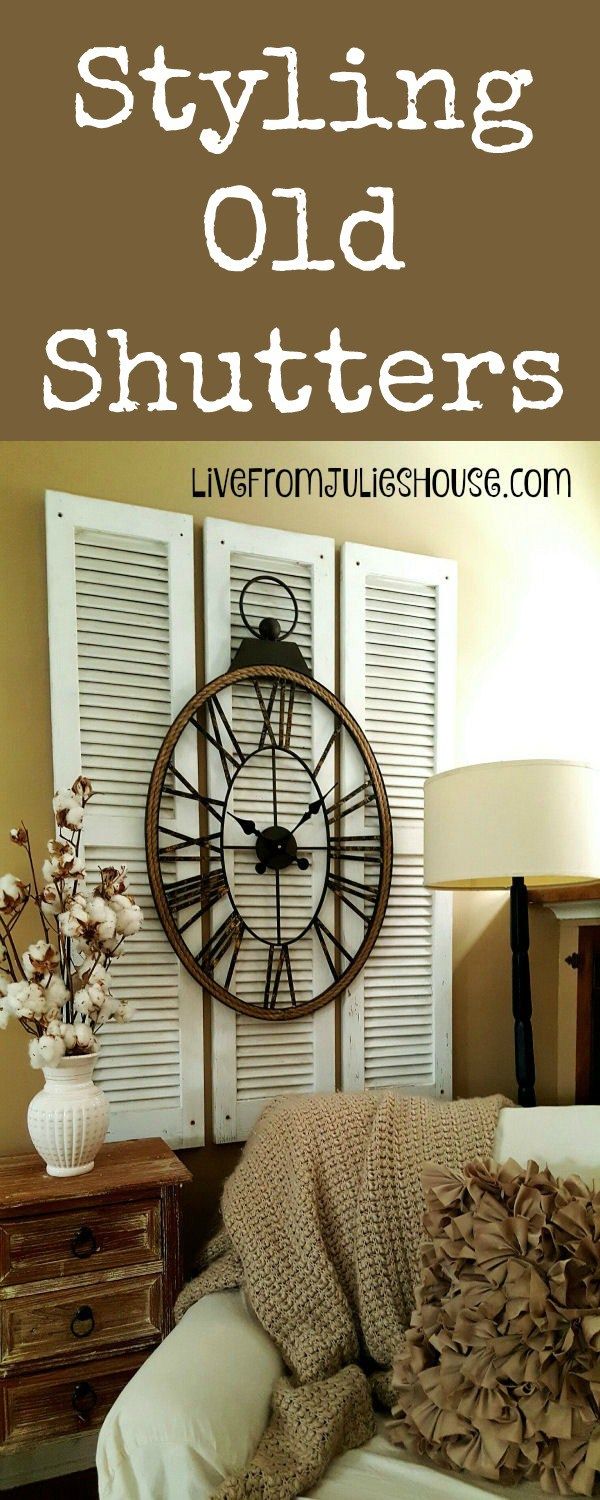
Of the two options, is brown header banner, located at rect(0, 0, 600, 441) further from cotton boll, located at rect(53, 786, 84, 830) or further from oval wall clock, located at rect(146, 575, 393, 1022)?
cotton boll, located at rect(53, 786, 84, 830)

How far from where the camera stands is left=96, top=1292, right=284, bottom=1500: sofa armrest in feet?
4.16

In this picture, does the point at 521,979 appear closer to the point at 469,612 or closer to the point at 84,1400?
the point at 469,612

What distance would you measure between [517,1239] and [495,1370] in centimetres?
17

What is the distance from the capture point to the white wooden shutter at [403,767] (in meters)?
2.30

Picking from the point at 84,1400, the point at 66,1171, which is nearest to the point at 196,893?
the point at 66,1171

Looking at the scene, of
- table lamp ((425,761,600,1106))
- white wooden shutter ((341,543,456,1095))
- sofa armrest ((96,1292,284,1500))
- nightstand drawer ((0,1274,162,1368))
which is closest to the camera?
sofa armrest ((96,1292,284,1500))

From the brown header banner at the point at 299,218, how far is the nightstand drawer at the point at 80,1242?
149cm

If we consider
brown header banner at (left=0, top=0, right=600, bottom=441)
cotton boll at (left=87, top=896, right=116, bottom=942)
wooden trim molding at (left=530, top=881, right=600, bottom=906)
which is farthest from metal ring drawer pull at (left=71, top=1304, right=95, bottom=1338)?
brown header banner at (left=0, top=0, right=600, bottom=441)

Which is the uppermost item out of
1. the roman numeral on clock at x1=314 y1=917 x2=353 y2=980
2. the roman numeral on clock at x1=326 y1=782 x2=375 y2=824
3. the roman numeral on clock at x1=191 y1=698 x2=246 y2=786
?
the roman numeral on clock at x1=191 y1=698 x2=246 y2=786

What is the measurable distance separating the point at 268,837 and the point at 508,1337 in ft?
3.53

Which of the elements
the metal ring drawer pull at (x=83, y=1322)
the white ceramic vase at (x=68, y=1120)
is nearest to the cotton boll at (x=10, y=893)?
the white ceramic vase at (x=68, y=1120)

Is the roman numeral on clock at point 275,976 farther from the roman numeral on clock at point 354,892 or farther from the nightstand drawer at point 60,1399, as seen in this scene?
the nightstand drawer at point 60,1399

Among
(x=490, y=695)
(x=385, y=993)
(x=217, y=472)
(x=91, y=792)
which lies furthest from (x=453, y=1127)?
(x=217, y=472)

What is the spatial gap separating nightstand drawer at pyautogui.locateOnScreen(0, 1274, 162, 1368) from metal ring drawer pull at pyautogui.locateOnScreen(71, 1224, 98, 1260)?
0.17 ft
